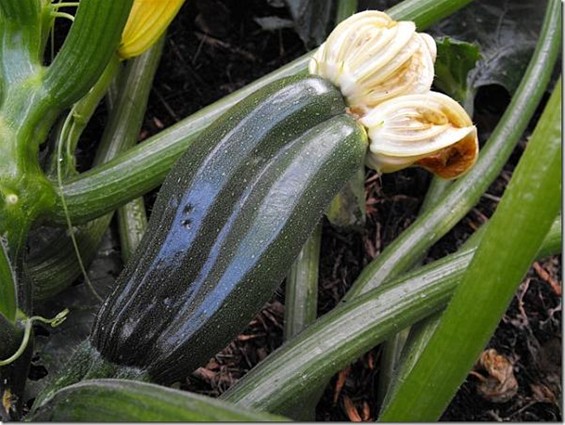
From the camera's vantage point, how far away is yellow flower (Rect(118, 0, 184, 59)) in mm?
1438

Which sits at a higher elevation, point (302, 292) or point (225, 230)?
point (225, 230)

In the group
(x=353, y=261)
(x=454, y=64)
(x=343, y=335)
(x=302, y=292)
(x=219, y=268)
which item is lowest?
(x=353, y=261)

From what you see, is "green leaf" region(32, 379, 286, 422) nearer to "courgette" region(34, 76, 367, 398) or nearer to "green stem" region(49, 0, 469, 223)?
"courgette" region(34, 76, 367, 398)

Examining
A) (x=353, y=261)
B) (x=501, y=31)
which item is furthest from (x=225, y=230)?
(x=501, y=31)

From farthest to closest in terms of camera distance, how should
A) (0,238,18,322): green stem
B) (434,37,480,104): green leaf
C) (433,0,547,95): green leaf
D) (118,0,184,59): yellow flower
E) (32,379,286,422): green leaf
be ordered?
(433,0,547,95): green leaf < (434,37,480,104): green leaf < (118,0,184,59): yellow flower < (0,238,18,322): green stem < (32,379,286,422): green leaf

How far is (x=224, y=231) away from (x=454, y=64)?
0.64 m

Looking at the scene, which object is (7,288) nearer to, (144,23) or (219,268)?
(219,268)

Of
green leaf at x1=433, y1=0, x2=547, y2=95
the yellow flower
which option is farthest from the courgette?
green leaf at x1=433, y1=0, x2=547, y2=95

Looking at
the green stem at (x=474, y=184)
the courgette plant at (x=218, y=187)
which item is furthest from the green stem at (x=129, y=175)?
the green stem at (x=474, y=184)

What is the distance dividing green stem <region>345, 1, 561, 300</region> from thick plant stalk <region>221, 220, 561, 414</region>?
180 millimetres

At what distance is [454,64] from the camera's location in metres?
1.65

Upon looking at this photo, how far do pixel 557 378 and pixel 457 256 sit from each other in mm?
588

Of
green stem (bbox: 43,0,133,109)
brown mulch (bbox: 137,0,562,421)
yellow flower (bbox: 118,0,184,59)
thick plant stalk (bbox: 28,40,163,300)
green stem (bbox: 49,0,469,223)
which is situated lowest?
brown mulch (bbox: 137,0,562,421)

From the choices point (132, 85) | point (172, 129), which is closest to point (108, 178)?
point (172, 129)
